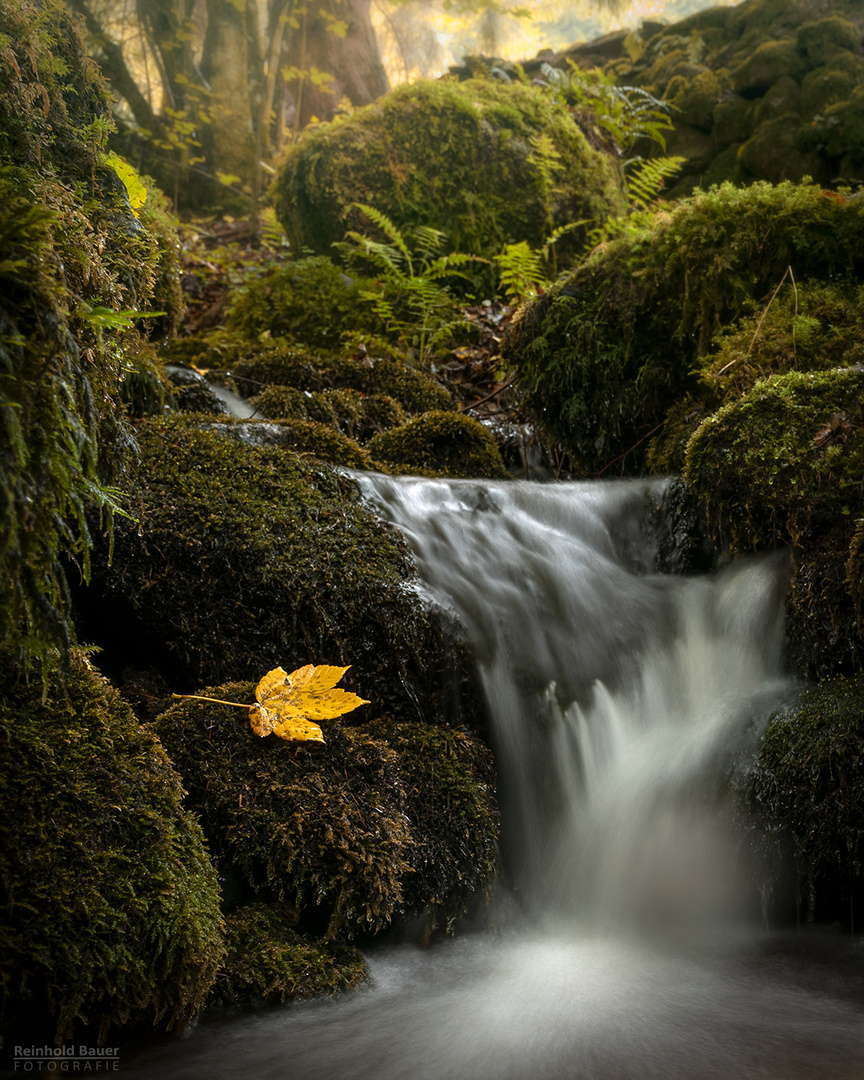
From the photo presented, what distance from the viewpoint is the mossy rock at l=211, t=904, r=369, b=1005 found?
1991 mm

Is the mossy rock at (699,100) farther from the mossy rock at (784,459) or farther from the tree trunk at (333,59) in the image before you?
the mossy rock at (784,459)

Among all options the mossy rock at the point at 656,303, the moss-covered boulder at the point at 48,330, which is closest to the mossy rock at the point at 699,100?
the mossy rock at the point at 656,303

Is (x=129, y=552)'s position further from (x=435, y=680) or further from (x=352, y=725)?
(x=435, y=680)

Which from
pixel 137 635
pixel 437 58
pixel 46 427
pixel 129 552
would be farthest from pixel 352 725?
pixel 437 58

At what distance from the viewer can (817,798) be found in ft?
8.62

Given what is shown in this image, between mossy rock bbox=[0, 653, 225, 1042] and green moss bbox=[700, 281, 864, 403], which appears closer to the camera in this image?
mossy rock bbox=[0, 653, 225, 1042]

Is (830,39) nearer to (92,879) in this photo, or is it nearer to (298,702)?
(298,702)

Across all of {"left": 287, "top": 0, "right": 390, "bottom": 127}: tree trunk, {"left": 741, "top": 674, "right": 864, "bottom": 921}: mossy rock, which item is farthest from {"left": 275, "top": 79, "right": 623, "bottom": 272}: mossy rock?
{"left": 741, "top": 674, "right": 864, "bottom": 921}: mossy rock

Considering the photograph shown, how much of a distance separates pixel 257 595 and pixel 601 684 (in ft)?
5.08

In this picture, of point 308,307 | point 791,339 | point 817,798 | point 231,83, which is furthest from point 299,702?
point 231,83

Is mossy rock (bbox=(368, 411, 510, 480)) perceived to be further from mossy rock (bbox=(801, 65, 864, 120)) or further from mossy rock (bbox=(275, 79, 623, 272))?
mossy rock (bbox=(801, 65, 864, 120))

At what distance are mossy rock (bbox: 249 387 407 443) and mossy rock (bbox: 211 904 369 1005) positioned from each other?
337 cm

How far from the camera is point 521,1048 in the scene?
1.92 meters

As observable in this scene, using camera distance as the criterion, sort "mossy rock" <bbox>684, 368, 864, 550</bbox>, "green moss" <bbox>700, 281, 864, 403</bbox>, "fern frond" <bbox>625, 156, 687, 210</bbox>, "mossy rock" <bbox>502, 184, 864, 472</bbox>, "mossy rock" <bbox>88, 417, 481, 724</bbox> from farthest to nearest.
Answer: "fern frond" <bbox>625, 156, 687, 210</bbox>, "mossy rock" <bbox>502, 184, 864, 472</bbox>, "green moss" <bbox>700, 281, 864, 403</bbox>, "mossy rock" <bbox>684, 368, 864, 550</bbox>, "mossy rock" <bbox>88, 417, 481, 724</bbox>
